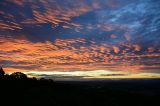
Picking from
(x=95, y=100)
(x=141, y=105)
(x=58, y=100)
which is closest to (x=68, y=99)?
(x=58, y=100)

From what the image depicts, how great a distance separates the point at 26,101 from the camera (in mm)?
37719

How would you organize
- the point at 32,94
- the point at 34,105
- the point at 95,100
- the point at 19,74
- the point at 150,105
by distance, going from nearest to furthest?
the point at 34,105, the point at 32,94, the point at 95,100, the point at 150,105, the point at 19,74

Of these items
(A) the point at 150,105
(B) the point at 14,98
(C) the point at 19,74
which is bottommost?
(A) the point at 150,105

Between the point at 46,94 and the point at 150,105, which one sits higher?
the point at 46,94

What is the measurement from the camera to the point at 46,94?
141 ft

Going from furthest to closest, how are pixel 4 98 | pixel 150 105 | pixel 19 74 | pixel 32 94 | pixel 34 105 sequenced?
pixel 19 74
pixel 150 105
pixel 32 94
pixel 4 98
pixel 34 105

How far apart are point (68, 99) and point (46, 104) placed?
22.0ft

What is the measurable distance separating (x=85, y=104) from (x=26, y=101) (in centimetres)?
1138

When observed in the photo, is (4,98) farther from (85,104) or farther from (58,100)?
(85,104)

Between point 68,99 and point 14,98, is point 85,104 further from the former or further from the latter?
point 14,98

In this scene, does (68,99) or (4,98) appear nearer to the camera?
(4,98)

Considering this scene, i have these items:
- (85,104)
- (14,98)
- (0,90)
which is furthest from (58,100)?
(0,90)

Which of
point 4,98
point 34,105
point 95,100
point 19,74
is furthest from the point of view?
point 19,74

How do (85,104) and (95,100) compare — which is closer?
(85,104)
